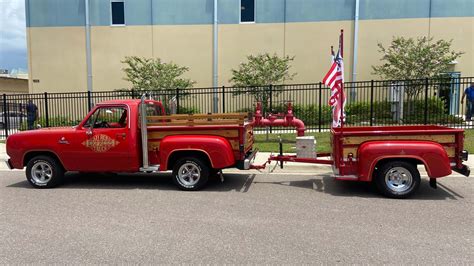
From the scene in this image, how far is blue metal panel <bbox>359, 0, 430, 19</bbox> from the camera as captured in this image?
21.3 m

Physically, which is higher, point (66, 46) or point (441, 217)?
point (66, 46)

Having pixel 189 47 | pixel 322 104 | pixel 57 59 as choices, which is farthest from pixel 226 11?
pixel 57 59

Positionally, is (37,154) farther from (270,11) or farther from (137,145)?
(270,11)

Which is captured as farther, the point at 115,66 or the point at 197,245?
the point at 115,66

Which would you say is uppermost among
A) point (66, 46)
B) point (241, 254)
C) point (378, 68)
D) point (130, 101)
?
point (66, 46)

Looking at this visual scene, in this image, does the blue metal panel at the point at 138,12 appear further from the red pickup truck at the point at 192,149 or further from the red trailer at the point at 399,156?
the red trailer at the point at 399,156

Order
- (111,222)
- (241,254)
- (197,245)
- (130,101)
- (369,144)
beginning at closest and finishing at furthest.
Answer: (241,254)
(197,245)
(111,222)
(369,144)
(130,101)

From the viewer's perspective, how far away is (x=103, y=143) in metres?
7.44

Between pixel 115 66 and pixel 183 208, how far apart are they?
1925 centimetres

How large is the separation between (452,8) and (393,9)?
3186 mm

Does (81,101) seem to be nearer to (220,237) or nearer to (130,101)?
(130,101)

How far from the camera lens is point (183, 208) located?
614 centimetres

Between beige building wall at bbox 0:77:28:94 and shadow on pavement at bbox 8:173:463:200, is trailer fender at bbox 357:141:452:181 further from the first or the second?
beige building wall at bbox 0:77:28:94

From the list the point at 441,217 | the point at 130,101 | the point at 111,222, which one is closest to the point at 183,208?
the point at 111,222
